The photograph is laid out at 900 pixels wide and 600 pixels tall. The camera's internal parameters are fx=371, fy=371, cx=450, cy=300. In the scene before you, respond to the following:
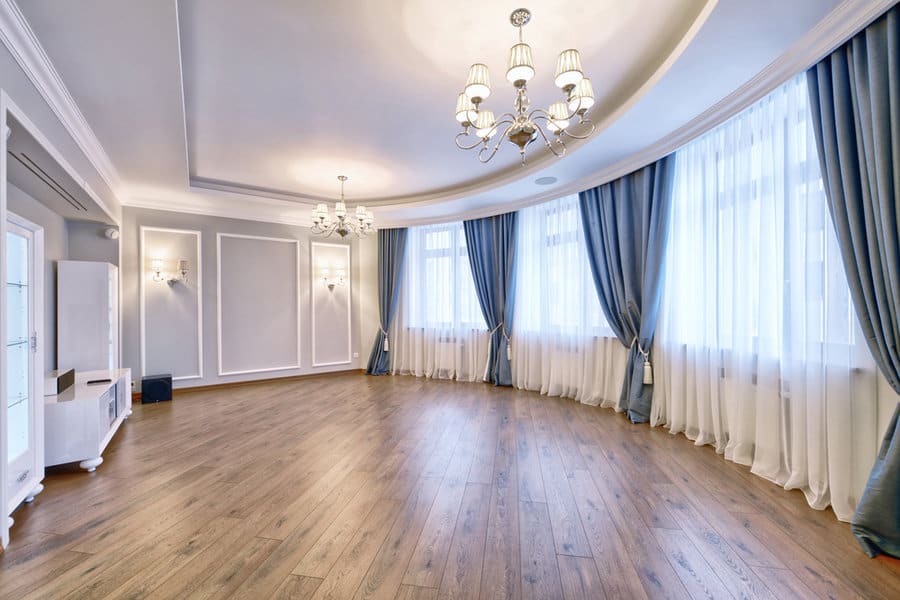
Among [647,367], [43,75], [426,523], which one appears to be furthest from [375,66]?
[647,367]

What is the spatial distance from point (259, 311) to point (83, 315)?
89.8 inches

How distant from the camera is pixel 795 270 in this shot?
8.12ft

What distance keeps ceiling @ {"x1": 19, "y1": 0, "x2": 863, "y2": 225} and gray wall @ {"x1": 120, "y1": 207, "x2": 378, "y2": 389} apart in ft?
3.93

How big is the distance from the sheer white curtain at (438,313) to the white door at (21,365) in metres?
4.61

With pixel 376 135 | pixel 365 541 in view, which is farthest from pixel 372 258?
pixel 365 541

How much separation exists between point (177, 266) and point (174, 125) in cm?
284

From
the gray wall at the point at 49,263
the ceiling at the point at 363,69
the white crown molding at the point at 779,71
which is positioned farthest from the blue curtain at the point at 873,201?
the gray wall at the point at 49,263

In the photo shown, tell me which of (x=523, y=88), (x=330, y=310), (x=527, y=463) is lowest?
(x=527, y=463)

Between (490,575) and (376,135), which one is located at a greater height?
(376,135)

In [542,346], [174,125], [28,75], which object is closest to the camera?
[28,75]

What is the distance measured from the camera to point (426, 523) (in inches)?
83.0

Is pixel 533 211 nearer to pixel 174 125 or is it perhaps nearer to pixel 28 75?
pixel 174 125

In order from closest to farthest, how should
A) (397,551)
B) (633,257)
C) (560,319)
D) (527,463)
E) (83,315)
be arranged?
(397,551) < (527,463) < (83,315) < (633,257) < (560,319)

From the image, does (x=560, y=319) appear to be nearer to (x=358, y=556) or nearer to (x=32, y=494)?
(x=358, y=556)
